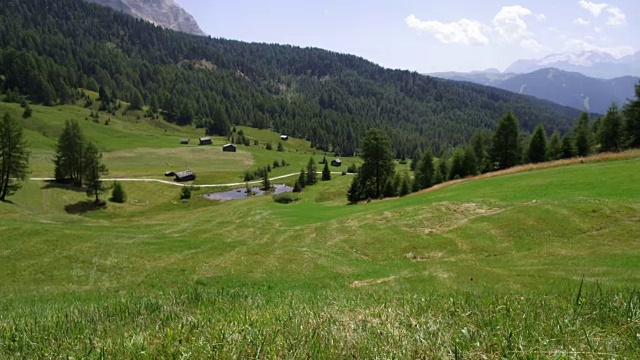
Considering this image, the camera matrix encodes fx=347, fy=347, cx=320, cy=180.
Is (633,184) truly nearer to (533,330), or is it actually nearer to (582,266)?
(582,266)

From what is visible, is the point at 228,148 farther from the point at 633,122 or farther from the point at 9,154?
the point at 633,122

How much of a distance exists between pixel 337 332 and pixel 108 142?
178002mm

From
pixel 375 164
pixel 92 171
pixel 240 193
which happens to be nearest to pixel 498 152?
pixel 375 164

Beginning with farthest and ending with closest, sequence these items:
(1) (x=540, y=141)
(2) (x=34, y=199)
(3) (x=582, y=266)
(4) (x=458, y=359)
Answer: (1) (x=540, y=141)
(2) (x=34, y=199)
(3) (x=582, y=266)
(4) (x=458, y=359)

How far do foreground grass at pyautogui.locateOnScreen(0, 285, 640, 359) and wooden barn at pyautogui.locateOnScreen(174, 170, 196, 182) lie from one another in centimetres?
11766

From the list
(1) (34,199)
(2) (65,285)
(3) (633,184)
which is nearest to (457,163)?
(3) (633,184)

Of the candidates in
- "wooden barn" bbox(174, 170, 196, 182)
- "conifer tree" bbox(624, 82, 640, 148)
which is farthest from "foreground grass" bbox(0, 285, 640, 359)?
"wooden barn" bbox(174, 170, 196, 182)

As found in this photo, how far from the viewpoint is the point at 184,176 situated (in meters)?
118

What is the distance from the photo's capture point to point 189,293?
27.6ft

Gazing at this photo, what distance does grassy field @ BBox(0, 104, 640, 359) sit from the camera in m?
4.09

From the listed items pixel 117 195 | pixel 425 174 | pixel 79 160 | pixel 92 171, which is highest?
pixel 425 174

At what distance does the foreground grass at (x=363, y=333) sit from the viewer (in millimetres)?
3721

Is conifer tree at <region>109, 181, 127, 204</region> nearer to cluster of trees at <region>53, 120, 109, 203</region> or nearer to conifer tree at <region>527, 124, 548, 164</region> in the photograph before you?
cluster of trees at <region>53, 120, 109, 203</region>

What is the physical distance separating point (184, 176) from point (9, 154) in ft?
198
